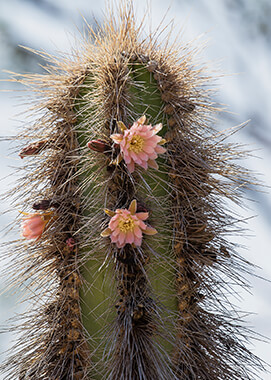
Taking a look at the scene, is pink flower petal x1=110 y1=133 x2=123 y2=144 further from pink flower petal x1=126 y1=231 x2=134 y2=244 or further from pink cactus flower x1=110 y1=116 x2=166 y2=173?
pink flower petal x1=126 y1=231 x2=134 y2=244

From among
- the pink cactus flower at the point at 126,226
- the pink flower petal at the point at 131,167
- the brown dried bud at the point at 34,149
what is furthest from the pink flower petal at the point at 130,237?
the brown dried bud at the point at 34,149

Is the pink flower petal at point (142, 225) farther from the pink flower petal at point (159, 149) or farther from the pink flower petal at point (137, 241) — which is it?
the pink flower petal at point (159, 149)

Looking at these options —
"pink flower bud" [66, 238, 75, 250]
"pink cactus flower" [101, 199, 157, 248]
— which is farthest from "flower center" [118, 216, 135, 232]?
"pink flower bud" [66, 238, 75, 250]

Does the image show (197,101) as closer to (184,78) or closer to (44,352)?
(184,78)

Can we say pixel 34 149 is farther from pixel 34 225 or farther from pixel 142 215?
pixel 142 215

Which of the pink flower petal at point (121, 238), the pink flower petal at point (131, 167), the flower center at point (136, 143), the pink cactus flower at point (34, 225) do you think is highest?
the flower center at point (136, 143)

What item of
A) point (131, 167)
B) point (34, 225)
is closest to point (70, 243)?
point (34, 225)

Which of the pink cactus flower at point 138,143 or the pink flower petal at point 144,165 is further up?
the pink cactus flower at point 138,143
